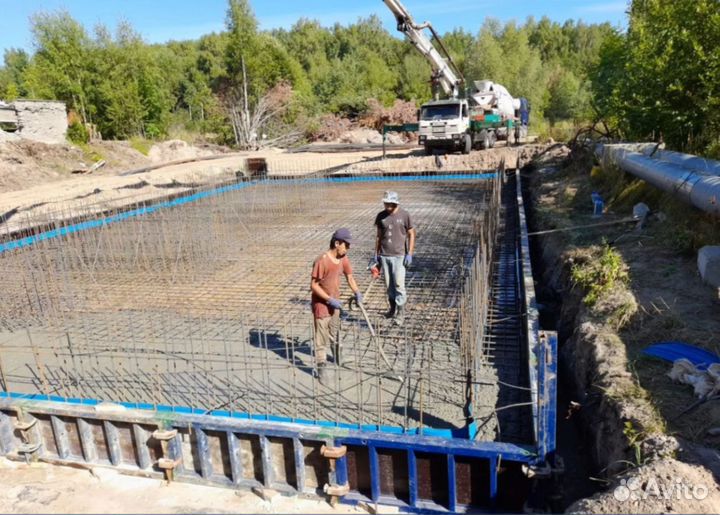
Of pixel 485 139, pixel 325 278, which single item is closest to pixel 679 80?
pixel 325 278

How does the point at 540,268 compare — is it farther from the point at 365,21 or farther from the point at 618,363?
the point at 365,21

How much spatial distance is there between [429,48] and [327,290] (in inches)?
649

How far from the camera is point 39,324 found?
19.4ft

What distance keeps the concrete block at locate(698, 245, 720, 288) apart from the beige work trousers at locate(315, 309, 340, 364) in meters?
3.28

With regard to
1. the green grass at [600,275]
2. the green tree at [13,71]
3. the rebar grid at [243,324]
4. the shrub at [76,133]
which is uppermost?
the green tree at [13,71]

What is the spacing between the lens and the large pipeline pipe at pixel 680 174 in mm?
5719

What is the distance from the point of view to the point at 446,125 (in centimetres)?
1720

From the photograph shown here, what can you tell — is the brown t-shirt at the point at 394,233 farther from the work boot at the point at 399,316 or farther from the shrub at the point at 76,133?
the shrub at the point at 76,133

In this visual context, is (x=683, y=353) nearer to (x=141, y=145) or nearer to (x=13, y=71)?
(x=141, y=145)

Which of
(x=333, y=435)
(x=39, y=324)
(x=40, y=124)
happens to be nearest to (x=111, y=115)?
(x=40, y=124)

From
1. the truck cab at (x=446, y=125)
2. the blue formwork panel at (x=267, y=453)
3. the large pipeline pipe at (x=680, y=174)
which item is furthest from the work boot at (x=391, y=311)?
the truck cab at (x=446, y=125)

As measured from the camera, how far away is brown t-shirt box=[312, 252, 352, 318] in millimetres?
4355

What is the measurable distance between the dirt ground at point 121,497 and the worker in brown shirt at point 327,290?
1.08 meters

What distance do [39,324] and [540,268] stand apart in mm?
6392
